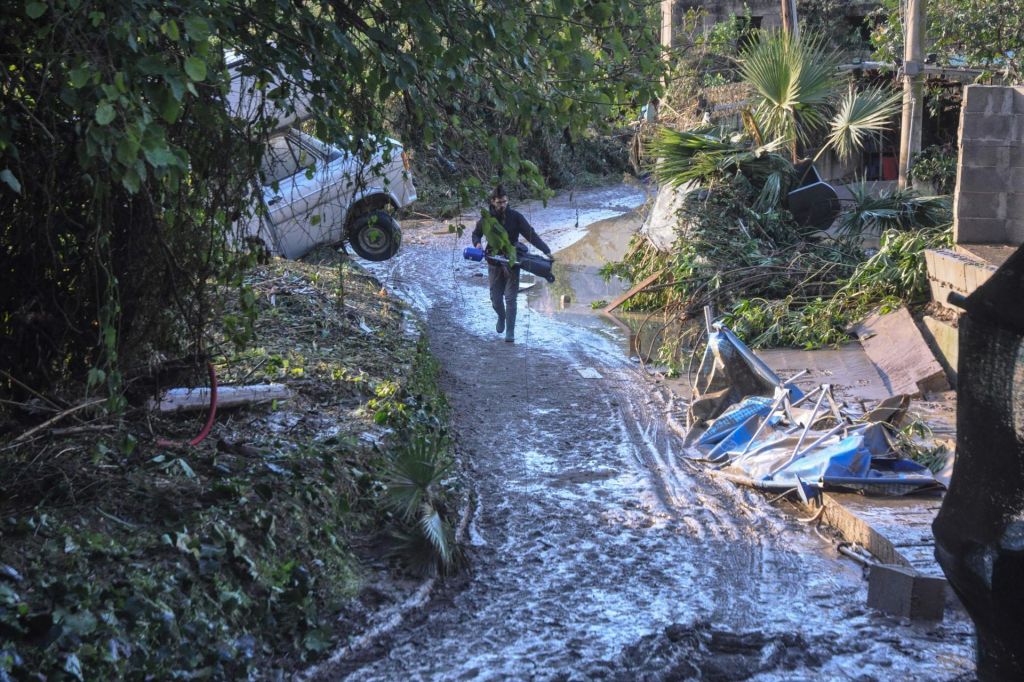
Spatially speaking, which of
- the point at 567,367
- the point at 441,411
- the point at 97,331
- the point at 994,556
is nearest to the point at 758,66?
the point at 567,367

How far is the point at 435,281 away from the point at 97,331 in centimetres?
1044

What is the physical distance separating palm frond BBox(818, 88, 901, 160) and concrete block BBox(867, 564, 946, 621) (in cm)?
908

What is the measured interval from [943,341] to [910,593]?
4833 millimetres

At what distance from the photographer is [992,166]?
956 centimetres

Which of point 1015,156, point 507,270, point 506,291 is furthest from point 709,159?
point 1015,156

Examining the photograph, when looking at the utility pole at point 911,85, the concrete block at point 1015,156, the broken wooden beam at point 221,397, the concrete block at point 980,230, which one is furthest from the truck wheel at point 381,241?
the concrete block at point 1015,156

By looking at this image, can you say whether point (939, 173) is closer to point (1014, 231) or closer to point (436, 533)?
point (1014, 231)

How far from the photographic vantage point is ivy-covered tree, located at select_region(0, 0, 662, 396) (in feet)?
14.1

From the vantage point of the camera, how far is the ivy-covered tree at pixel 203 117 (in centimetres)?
431

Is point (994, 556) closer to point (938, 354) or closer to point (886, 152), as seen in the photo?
point (938, 354)

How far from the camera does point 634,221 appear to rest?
2095 centimetres

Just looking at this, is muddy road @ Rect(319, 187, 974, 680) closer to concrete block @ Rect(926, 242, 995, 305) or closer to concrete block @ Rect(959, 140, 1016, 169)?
concrete block @ Rect(926, 242, 995, 305)

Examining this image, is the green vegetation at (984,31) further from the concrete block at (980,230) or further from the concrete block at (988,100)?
the concrete block at (980,230)

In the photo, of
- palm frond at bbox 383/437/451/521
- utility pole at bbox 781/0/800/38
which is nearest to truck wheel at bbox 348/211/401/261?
utility pole at bbox 781/0/800/38
